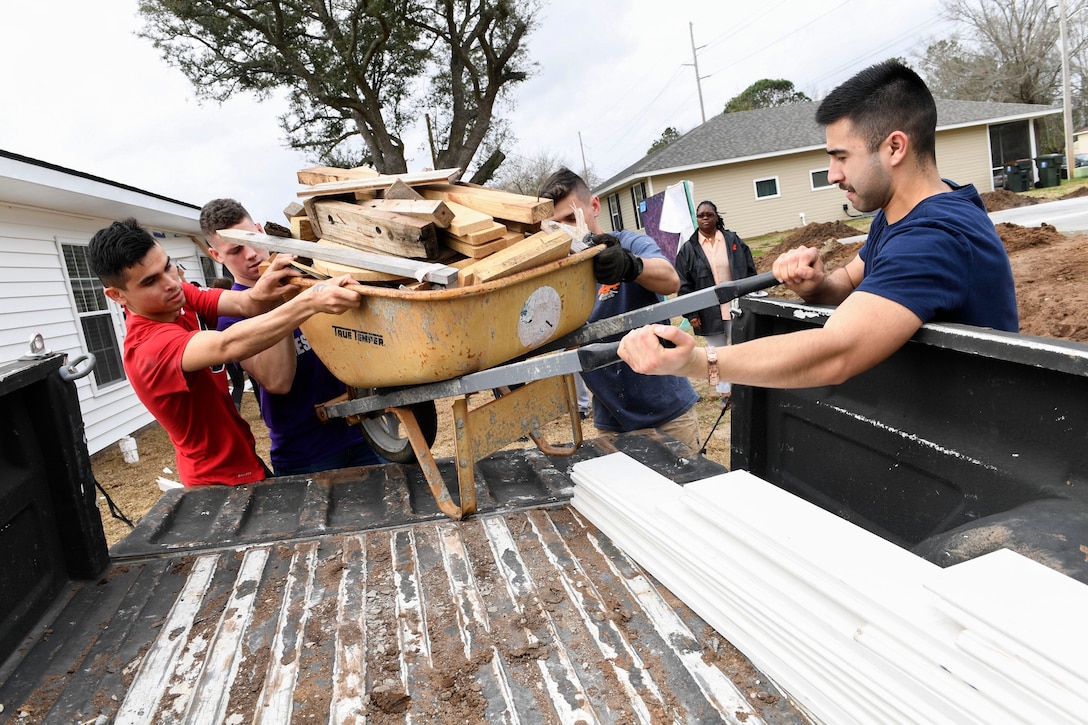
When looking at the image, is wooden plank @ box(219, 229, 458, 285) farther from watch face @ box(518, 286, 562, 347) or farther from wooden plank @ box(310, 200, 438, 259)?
watch face @ box(518, 286, 562, 347)

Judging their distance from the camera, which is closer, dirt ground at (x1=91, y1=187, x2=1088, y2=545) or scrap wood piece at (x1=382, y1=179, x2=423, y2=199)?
scrap wood piece at (x1=382, y1=179, x2=423, y2=199)

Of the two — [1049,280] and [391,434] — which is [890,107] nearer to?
[391,434]

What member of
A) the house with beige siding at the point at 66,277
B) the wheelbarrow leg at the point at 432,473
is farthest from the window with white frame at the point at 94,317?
the wheelbarrow leg at the point at 432,473

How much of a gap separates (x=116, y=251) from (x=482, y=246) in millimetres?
1624

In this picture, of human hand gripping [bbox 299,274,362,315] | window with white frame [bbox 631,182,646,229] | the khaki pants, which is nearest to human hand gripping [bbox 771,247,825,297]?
the khaki pants

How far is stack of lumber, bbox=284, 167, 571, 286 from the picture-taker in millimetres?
2586

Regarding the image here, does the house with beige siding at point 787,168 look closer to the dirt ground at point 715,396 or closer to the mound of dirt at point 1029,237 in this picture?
the mound of dirt at point 1029,237

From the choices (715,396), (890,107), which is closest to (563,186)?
(890,107)

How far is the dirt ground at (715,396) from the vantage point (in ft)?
22.8

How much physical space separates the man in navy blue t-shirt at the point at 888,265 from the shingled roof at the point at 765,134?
27463mm

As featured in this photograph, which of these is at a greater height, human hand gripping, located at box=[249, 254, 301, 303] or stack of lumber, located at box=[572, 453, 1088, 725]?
human hand gripping, located at box=[249, 254, 301, 303]

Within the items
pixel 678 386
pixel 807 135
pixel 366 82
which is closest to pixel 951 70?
pixel 807 135

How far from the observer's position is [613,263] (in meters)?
3.00

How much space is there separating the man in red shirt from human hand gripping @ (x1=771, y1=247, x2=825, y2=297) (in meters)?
1.62
